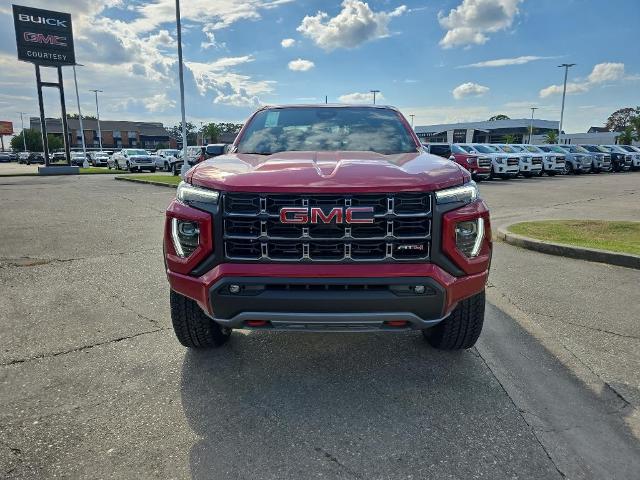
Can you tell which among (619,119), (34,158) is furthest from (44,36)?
(619,119)

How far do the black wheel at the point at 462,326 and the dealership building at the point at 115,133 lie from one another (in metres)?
116

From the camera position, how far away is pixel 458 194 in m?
2.76

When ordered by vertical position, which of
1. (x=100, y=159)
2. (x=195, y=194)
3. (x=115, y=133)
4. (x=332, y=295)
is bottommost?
(x=100, y=159)

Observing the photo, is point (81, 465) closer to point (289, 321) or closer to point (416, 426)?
point (289, 321)

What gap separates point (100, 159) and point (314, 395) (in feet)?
173

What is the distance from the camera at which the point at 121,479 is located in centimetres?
213

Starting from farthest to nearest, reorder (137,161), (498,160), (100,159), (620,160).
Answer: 1. (100,159)
2. (137,161)
3. (620,160)
4. (498,160)

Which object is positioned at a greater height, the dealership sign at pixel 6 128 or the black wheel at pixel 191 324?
the dealership sign at pixel 6 128

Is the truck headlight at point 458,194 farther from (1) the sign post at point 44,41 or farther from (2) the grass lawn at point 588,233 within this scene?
(1) the sign post at point 44,41

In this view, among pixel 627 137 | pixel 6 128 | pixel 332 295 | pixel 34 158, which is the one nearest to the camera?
pixel 332 295

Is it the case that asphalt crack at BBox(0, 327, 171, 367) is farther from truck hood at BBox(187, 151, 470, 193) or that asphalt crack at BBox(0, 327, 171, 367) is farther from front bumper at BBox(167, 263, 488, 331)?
truck hood at BBox(187, 151, 470, 193)

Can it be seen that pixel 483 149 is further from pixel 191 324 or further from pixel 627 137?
pixel 627 137

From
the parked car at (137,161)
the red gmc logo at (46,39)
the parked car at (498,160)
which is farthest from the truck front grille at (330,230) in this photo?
the red gmc logo at (46,39)

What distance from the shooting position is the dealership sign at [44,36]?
114ft
